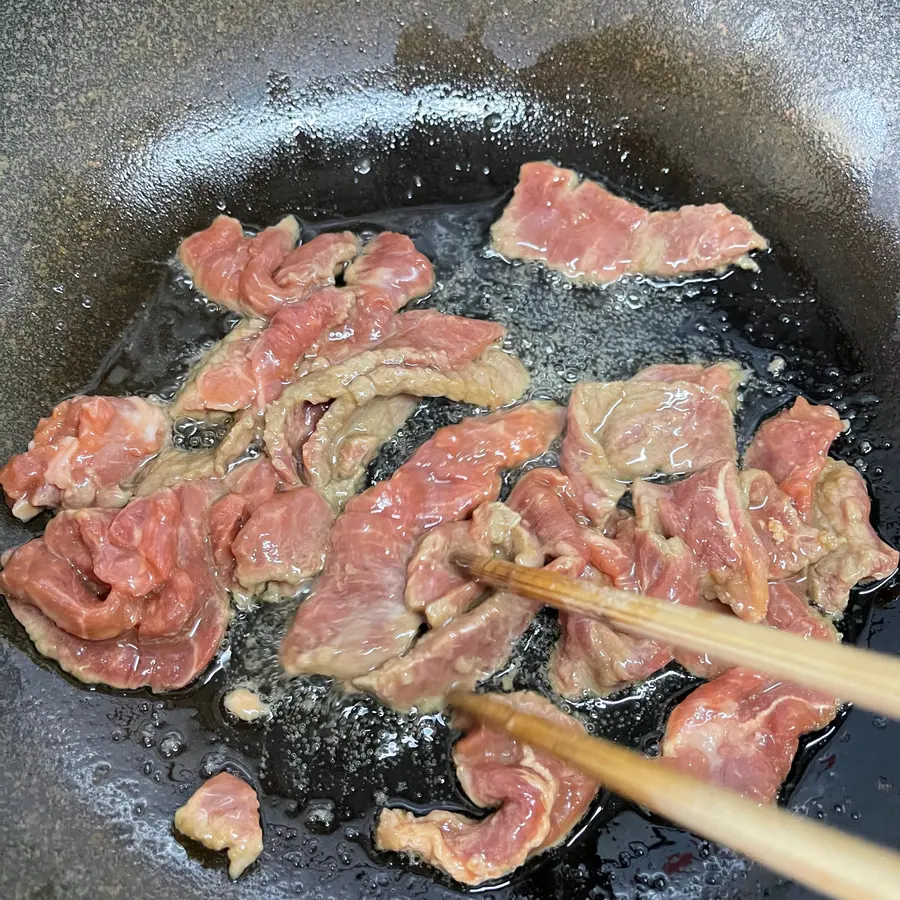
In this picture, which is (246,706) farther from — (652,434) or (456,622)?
(652,434)

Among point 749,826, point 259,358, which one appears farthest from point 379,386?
point 749,826

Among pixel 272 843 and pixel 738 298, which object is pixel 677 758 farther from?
pixel 738 298

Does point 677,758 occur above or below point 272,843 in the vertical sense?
above

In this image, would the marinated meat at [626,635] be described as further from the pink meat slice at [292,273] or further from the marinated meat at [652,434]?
the pink meat slice at [292,273]

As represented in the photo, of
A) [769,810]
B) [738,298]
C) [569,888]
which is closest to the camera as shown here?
[769,810]

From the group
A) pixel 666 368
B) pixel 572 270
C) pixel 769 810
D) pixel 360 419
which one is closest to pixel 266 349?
pixel 360 419

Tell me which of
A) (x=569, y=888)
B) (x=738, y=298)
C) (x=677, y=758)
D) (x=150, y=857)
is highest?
(x=738, y=298)

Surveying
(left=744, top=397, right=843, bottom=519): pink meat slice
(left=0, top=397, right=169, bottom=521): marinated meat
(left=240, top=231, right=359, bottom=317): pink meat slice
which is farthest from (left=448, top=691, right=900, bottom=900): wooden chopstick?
(left=240, top=231, right=359, bottom=317): pink meat slice

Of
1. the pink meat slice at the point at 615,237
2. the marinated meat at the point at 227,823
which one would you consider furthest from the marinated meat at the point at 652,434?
the marinated meat at the point at 227,823
